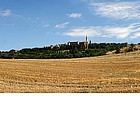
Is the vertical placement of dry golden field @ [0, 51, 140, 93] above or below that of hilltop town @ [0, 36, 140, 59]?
below

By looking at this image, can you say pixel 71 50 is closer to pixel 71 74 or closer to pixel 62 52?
pixel 62 52

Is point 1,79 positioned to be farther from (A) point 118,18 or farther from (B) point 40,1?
(A) point 118,18

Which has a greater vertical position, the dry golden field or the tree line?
the tree line

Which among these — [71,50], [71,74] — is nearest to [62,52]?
[71,50]

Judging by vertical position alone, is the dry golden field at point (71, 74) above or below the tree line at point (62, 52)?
below
